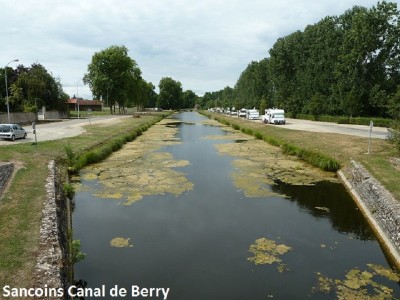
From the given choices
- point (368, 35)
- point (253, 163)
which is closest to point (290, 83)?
point (368, 35)

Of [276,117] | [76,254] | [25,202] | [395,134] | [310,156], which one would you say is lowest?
[76,254]

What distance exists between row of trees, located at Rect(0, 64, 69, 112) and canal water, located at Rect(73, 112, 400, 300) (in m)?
50.7

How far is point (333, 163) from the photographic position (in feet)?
77.9

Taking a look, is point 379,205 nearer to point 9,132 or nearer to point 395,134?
point 395,134

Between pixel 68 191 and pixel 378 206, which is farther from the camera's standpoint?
pixel 68 191

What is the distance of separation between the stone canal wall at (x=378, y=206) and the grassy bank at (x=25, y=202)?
11.3m

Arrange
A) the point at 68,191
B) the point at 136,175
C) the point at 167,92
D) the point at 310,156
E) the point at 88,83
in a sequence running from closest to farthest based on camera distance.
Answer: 1. the point at 68,191
2. the point at 136,175
3. the point at 310,156
4. the point at 88,83
5. the point at 167,92

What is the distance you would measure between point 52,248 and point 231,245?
5.94 meters

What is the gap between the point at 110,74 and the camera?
8925cm

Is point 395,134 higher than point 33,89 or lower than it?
lower

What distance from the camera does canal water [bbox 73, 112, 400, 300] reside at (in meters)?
9.56


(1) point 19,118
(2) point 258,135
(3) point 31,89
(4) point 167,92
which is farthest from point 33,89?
(4) point 167,92

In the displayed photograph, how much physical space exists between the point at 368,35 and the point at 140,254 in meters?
54.7

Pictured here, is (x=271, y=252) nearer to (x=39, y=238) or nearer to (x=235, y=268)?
(x=235, y=268)
